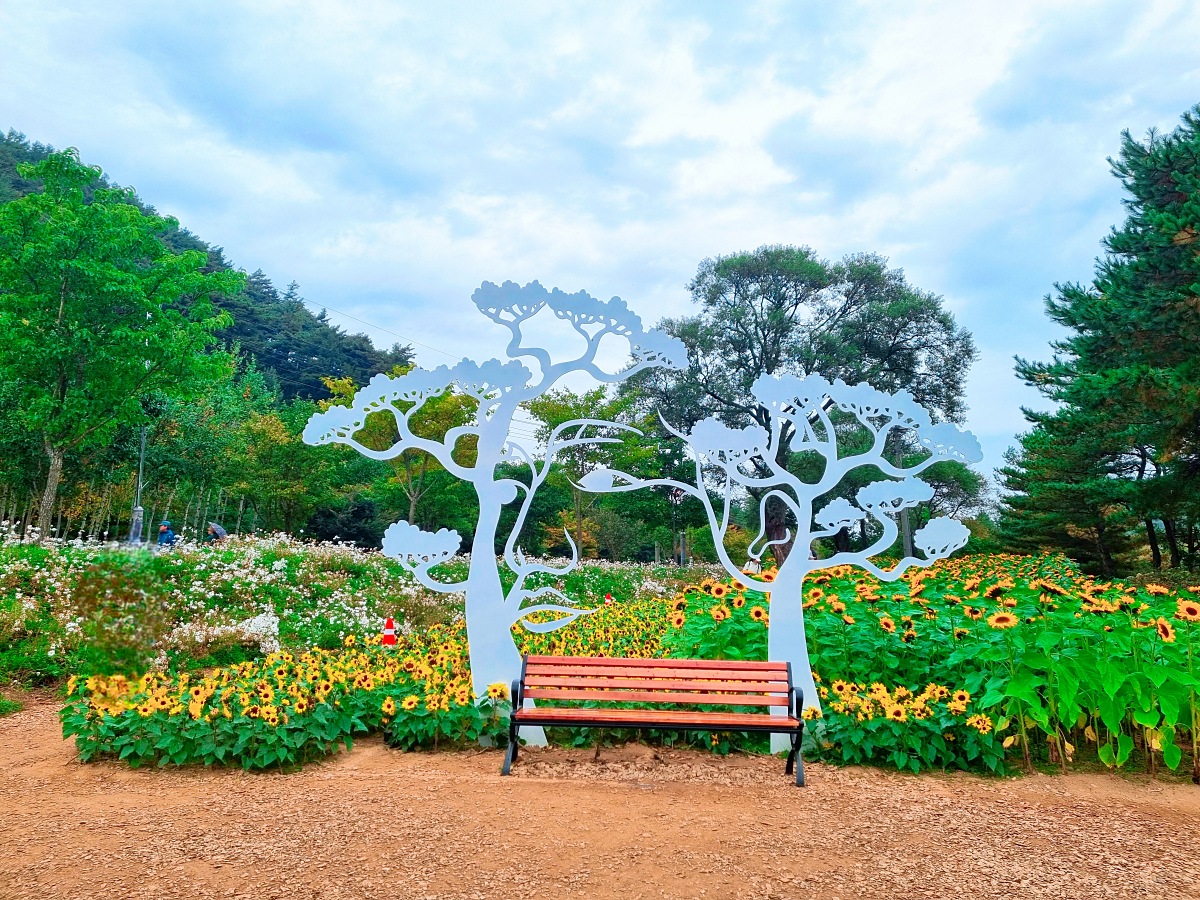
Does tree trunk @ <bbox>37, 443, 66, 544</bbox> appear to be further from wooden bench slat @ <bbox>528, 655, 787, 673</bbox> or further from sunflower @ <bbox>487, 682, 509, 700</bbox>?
wooden bench slat @ <bbox>528, 655, 787, 673</bbox>

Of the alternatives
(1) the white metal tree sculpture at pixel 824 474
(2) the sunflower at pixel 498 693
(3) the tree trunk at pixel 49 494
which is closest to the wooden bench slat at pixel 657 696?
(2) the sunflower at pixel 498 693

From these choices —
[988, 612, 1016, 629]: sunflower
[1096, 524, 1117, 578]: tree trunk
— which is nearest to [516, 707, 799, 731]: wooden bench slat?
[988, 612, 1016, 629]: sunflower

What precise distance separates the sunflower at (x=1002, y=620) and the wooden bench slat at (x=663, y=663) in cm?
139

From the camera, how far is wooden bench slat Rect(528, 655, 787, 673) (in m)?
4.95

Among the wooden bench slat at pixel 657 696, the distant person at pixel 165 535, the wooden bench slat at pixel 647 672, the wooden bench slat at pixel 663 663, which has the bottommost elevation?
the wooden bench slat at pixel 657 696

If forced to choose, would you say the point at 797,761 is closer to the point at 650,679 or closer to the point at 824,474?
the point at 650,679

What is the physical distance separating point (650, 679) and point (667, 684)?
4.8 inches

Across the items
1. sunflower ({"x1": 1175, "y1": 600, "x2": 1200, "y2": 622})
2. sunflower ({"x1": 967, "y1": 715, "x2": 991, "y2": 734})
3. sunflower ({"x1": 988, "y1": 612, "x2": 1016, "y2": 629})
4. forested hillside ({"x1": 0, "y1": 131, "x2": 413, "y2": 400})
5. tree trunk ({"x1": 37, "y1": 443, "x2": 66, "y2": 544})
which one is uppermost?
forested hillside ({"x1": 0, "y1": 131, "x2": 413, "y2": 400})

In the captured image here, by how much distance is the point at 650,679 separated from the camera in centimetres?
495

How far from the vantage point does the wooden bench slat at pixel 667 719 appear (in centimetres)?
448

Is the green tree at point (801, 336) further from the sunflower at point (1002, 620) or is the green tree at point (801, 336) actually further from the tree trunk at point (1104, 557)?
the sunflower at point (1002, 620)

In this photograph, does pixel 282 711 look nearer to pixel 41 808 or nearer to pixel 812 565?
pixel 41 808

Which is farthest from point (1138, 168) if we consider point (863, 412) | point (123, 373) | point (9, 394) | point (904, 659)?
point (9, 394)

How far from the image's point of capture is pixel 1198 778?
4.48 meters
